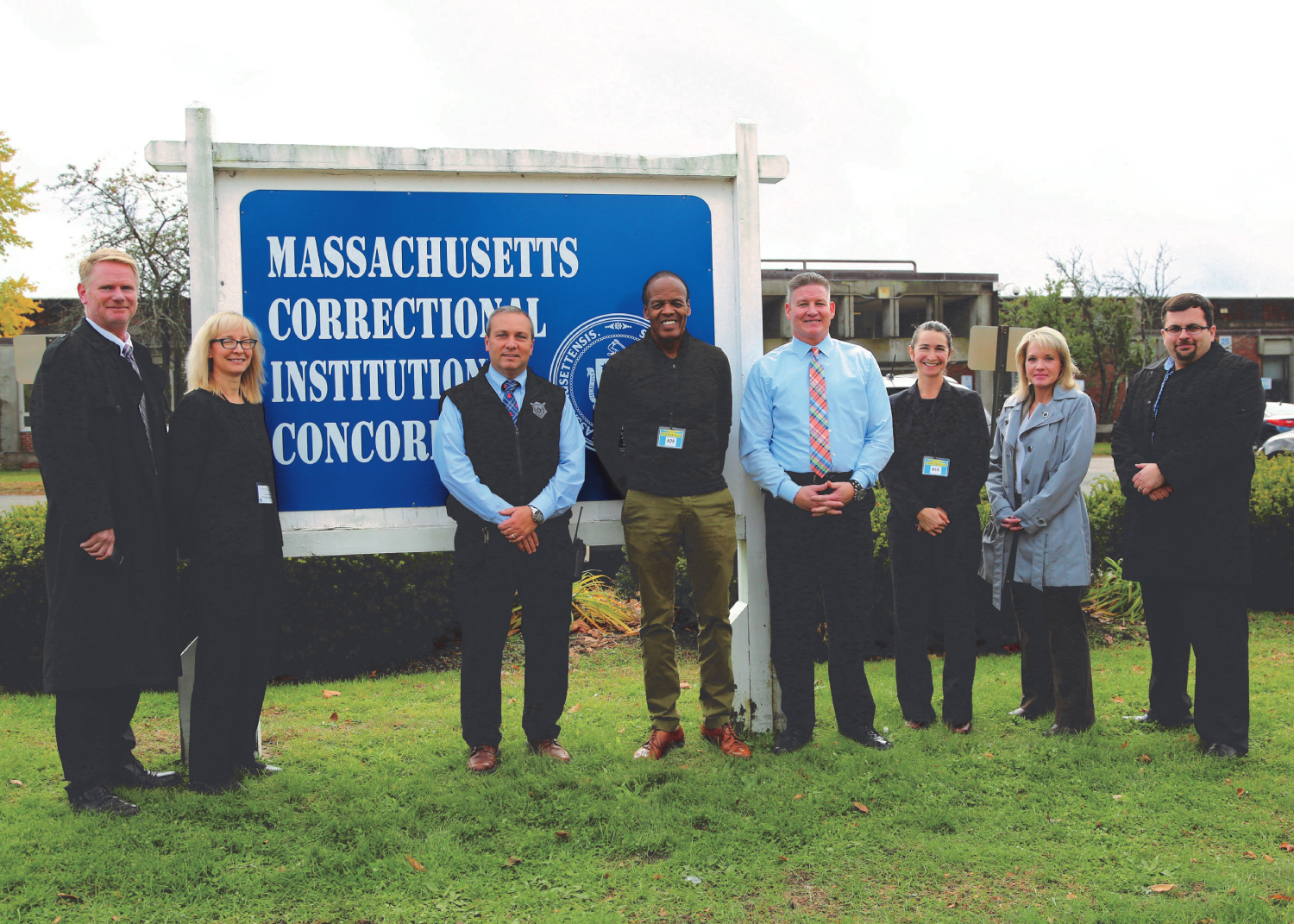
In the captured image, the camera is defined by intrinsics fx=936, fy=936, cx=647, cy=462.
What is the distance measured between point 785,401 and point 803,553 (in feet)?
2.43

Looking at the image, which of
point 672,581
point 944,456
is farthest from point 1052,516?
point 672,581

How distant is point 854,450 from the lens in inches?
179

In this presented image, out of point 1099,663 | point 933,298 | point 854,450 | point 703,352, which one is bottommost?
point 1099,663

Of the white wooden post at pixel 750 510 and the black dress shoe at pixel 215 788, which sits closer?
the black dress shoe at pixel 215 788

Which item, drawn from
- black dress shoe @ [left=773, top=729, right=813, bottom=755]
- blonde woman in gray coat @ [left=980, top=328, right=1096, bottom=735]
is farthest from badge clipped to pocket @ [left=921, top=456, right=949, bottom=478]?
black dress shoe @ [left=773, top=729, right=813, bottom=755]

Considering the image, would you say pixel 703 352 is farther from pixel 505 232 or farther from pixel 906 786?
pixel 906 786

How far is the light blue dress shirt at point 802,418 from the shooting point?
4.50 metres

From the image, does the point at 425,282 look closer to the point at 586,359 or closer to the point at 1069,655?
the point at 586,359

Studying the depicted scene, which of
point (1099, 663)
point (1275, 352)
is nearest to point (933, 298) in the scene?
point (1275, 352)

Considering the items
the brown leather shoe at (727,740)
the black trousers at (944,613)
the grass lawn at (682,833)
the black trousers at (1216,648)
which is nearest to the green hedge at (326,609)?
the grass lawn at (682,833)

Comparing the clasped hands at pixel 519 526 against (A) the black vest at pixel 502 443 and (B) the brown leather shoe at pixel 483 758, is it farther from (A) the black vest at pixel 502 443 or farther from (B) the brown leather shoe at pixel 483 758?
(B) the brown leather shoe at pixel 483 758

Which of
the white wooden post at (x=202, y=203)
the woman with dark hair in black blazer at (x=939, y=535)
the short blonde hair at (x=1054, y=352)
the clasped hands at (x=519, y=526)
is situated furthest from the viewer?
the woman with dark hair in black blazer at (x=939, y=535)

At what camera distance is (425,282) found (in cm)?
457

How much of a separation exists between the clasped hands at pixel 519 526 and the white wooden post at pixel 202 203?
1.68 meters
